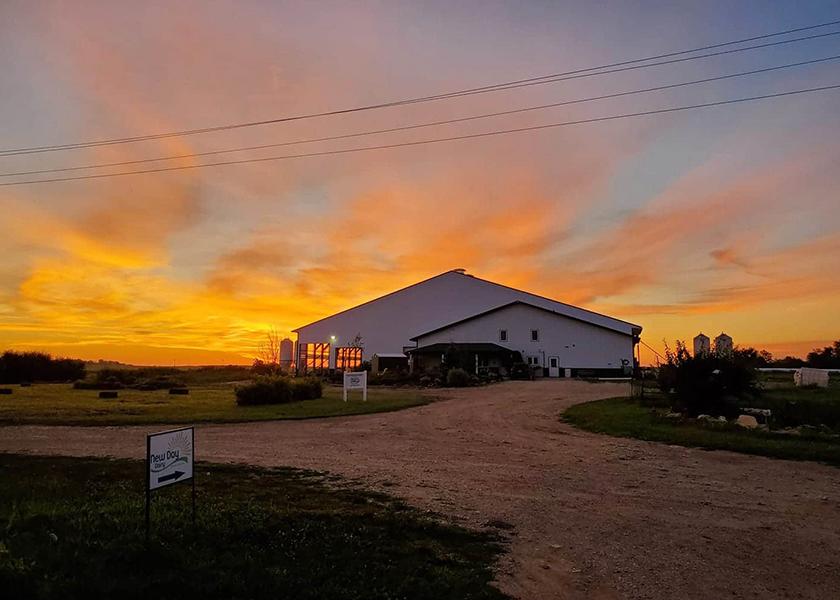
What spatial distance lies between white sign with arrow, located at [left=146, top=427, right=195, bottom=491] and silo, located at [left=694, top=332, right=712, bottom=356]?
16.4m

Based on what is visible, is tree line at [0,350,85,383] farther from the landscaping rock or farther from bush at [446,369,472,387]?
the landscaping rock

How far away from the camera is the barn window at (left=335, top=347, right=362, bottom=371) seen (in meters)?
55.8

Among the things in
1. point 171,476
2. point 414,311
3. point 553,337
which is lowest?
point 171,476

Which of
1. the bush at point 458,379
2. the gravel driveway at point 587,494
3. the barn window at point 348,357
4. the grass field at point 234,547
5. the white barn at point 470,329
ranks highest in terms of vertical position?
the white barn at point 470,329

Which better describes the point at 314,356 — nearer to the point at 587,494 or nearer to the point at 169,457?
the point at 587,494

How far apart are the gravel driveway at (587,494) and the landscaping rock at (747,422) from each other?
318cm

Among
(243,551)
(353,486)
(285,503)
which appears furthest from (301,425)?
(243,551)

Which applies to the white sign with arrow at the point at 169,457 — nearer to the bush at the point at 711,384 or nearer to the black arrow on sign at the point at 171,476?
the black arrow on sign at the point at 171,476

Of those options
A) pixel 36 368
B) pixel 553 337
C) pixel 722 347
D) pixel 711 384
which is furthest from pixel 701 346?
pixel 36 368

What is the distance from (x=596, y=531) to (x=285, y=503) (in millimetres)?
4000

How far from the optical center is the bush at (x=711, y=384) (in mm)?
17609

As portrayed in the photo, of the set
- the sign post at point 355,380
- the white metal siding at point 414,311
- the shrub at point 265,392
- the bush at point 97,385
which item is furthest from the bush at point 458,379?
the bush at point 97,385

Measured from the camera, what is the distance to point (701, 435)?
560 inches

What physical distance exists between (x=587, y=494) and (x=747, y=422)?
8.77 metres
